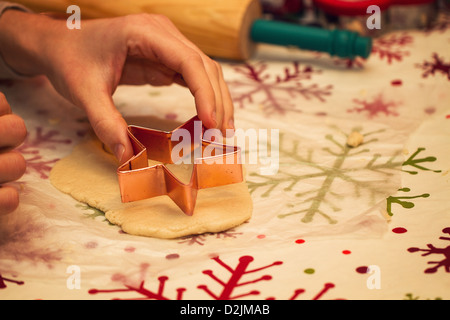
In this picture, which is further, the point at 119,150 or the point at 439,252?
the point at 119,150

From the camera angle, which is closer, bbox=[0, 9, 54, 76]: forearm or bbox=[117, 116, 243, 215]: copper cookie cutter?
bbox=[117, 116, 243, 215]: copper cookie cutter

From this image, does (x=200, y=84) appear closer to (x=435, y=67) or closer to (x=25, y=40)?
(x=25, y=40)

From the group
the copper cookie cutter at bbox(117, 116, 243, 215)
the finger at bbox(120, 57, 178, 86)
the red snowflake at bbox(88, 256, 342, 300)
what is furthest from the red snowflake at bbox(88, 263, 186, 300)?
the finger at bbox(120, 57, 178, 86)

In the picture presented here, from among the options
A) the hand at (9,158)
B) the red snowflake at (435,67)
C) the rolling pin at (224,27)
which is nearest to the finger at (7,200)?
the hand at (9,158)

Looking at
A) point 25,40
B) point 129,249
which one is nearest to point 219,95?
point 129,249

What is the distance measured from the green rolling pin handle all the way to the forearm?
18.7 inches

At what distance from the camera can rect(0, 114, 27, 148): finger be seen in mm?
736

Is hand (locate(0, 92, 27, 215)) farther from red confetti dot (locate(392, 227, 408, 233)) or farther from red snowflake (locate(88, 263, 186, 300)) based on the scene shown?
red confetti dot (locate(392, 227, 408, 233))

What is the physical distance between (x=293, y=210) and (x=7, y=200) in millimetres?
394

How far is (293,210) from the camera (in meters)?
0.82

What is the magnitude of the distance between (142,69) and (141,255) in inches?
15.2

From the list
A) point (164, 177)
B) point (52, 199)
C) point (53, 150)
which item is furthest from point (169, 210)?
point (53, 150)

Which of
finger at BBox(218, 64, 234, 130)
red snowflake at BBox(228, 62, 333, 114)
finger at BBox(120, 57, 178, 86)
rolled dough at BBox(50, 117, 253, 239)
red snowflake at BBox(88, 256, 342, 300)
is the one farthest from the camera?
red snowflake at BBox(228, 62, 333, 114)
